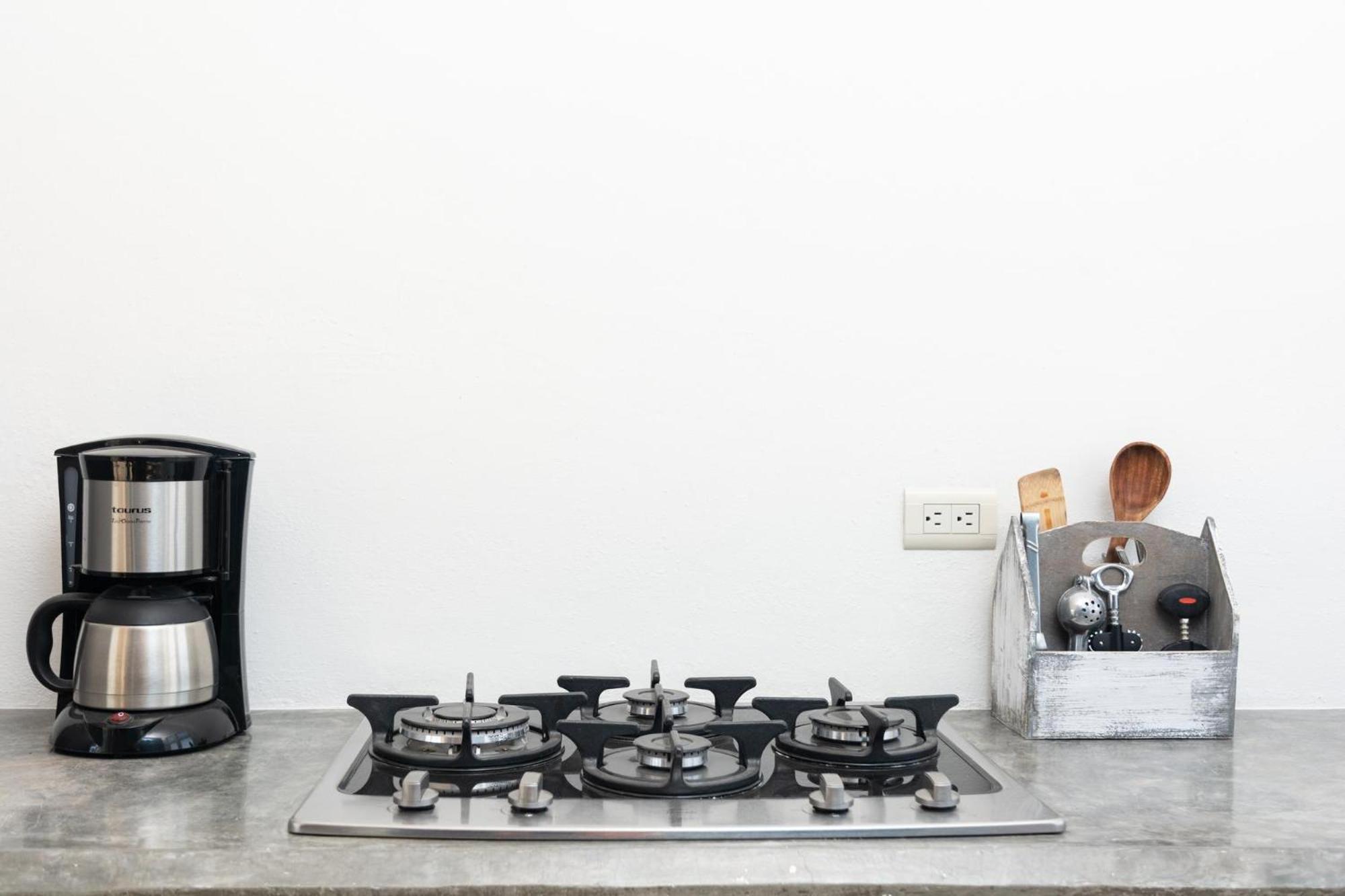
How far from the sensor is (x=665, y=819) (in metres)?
0.93

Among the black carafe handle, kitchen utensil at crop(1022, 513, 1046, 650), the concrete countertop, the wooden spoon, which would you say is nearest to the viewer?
the concrete countertop

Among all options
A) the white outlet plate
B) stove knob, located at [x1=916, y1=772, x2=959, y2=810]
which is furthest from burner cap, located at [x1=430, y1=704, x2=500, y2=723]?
the white outlet plate

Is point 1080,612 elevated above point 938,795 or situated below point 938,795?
above

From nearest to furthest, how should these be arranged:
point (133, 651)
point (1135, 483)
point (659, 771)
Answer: point (659, 771) < point (133, 651) < point (1135, 483)

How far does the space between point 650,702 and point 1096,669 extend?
48 cm

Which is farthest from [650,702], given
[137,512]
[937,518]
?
[137,512]

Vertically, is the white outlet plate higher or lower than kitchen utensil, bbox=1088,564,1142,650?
higher

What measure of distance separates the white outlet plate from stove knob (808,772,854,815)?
1.71ft

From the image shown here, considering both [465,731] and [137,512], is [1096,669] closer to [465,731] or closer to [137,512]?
[465,731]

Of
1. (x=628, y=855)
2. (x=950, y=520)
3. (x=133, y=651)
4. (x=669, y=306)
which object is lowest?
(x=628, y=855)

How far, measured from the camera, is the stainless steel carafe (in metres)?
1.15

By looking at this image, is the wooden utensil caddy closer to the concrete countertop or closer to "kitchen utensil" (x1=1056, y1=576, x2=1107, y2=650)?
"kitchen utensil" (x1=1056, y1=576, x2=1107, y2=650)

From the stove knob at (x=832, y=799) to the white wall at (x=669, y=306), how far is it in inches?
17.9

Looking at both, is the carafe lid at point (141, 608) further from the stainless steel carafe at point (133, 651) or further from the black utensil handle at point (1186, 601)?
the black utensil handle at point (1186, 601)
